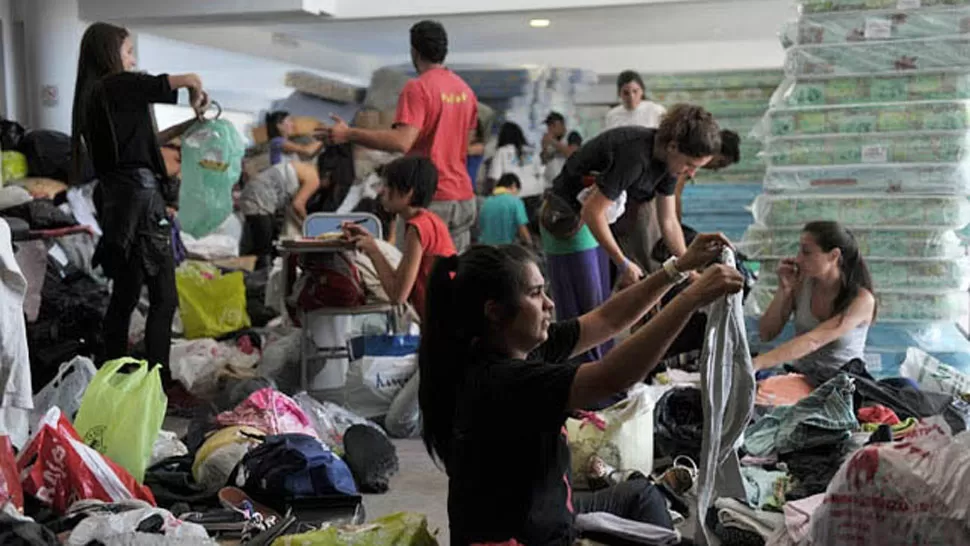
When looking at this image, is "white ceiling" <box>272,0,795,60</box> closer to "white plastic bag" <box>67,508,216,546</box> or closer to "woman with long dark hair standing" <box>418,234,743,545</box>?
"white plastic bag" <box>67,508,216,546</box>

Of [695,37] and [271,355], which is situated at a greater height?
[695,37]

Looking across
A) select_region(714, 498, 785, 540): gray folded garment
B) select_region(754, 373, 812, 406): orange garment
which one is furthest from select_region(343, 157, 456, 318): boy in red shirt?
select_region(714, 498, 785, 540): gray folded garment

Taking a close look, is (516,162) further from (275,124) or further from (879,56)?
(879,56)

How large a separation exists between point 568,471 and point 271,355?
318 cm

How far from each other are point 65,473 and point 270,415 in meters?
1.02

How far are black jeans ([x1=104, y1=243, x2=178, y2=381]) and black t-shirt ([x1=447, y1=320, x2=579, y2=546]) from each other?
273 cm

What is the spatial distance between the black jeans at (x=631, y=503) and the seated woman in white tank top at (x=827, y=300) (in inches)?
51.4

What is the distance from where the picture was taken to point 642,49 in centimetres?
1285

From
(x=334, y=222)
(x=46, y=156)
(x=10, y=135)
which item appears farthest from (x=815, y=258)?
(x=10, y=135)

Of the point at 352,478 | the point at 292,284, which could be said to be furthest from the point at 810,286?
the point at 292,284

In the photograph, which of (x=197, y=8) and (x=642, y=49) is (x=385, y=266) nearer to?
(x=197, y=8)

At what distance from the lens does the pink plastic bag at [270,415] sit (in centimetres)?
399

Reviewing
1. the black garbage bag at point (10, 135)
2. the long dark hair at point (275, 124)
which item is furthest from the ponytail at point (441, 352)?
the long dark hair at point (275, 124)

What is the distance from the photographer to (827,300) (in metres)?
4.34
